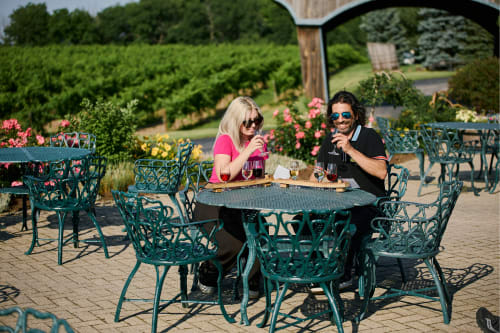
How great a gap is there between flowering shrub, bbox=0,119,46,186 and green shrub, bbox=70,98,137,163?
886 millimetres

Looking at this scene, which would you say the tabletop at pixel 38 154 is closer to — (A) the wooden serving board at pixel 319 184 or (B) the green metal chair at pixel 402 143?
(A) the wooden serving board at pixel 319 184

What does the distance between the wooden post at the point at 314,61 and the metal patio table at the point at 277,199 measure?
26.7 feet

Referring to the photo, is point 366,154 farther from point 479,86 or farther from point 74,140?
point 479,86

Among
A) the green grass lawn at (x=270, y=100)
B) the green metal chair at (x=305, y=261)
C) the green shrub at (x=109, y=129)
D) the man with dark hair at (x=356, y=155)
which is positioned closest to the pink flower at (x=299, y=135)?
the green grass lawn at (x=270, y=100)

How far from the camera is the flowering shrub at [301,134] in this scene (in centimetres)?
1025

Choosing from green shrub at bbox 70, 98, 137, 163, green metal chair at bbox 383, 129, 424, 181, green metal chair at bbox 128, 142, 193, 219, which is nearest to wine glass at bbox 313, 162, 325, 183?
green metal chair at bbox 128, 142, 193, 219

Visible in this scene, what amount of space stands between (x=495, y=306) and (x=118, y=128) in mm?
6647

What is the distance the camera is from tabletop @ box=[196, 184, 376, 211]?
3596 mm

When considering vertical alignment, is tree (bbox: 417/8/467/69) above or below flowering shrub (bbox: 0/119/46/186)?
above

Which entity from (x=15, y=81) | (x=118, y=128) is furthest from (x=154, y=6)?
(x=118, y=128)

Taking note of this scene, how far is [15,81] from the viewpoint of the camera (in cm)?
2136

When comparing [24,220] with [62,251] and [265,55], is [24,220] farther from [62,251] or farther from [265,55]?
[265,55]

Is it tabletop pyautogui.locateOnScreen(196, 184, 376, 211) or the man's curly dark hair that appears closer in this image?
tabletop pyautogui.locateOnScreen(196, 184, 376, 211)

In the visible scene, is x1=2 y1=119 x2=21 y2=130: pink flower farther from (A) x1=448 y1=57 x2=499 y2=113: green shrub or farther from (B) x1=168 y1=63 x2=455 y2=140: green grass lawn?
(A) x1=448 y1=57 x2=499 y2=113: green shrub
